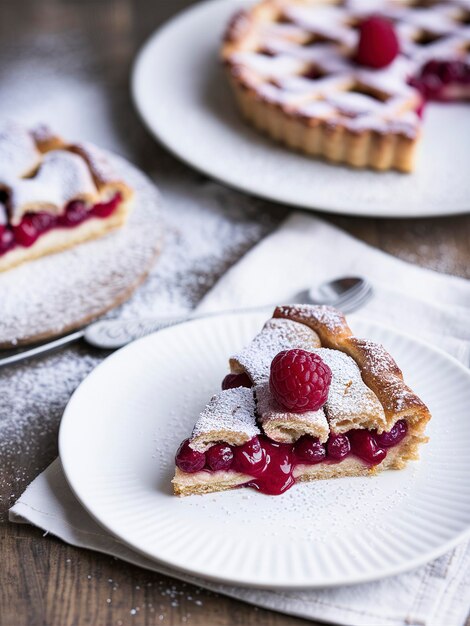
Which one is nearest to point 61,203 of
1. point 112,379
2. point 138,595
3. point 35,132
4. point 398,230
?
point 35,132

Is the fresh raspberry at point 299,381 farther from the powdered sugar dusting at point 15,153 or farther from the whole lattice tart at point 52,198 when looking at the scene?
the powdered sugar dusting at point 15,153

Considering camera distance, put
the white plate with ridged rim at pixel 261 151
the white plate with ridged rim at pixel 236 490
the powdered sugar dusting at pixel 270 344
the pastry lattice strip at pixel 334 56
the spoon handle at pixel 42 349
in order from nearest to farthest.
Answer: the white plate with ridged rim at pixel 236 490 < the powdered sugar dusting at pixel 270 344 < the spoon handle at pixel 42 349 < the white plate with ridged rim at pixel 261 151 < the pastry lattice strip at pixel 334 56

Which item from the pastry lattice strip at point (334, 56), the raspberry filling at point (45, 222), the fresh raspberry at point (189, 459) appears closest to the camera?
the fresh raspberry at point (189, 459)

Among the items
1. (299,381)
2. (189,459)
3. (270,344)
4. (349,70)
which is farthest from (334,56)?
(189,459)

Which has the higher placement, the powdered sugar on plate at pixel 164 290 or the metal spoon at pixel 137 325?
the metal spoon at pixel 137 325

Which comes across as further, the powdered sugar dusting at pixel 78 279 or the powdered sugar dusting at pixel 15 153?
the powdered sugar dusting at pixel 15 153

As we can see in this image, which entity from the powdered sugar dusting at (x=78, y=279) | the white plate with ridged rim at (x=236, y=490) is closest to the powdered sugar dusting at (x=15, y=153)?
the powdered sugar dusting at (x=78, y=279)

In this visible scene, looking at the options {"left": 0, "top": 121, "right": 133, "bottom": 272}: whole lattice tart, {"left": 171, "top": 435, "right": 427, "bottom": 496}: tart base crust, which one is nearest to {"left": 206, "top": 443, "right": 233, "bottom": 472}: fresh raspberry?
{"left": 171, "top": 435, "right": 427, "bottom": 496}: tart base crust
